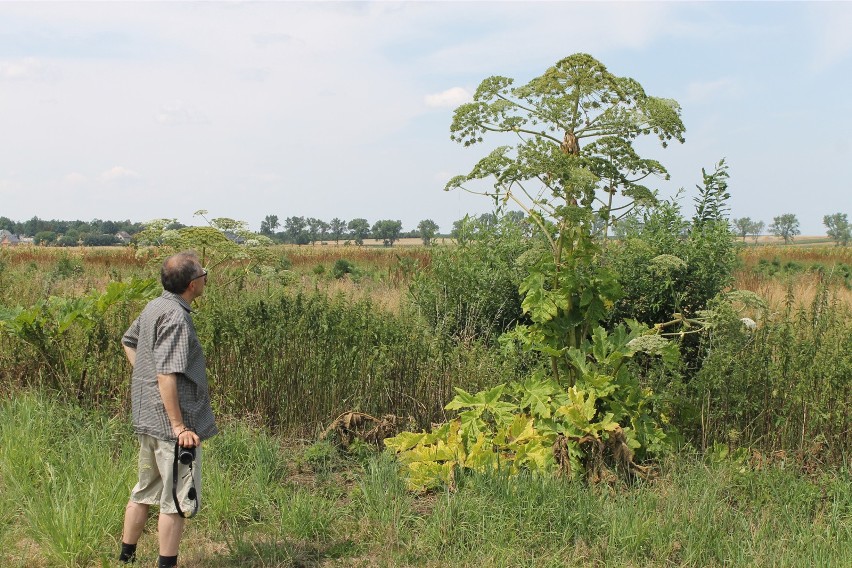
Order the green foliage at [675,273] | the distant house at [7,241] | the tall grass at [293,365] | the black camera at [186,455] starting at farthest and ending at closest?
the distant house at [7,241]
the green foliage at [675,273]
the tall grass at [293,365]
the black camera at [186,455]

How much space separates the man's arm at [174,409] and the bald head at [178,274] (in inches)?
16.8

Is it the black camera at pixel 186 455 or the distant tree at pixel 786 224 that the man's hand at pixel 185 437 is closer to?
the black camera at pixel 186 455

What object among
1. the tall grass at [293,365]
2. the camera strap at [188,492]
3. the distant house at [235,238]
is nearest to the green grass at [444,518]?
the camera strap at [188,492]

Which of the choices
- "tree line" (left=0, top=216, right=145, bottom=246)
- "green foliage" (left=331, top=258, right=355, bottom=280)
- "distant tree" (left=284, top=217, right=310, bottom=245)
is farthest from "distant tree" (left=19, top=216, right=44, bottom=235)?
"green foliage" (left=331, top=258, right=355, bottom=280)

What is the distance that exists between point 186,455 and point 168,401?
26 cm

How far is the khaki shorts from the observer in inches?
142

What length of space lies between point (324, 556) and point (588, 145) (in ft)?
9.61

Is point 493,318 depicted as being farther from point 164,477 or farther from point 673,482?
point 164,477

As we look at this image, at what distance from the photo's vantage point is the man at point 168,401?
3.56m

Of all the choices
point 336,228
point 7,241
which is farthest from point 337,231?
point 7,241

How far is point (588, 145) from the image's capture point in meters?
4.92

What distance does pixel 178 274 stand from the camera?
3.67 metres

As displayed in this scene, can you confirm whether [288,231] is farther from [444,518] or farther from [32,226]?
[444,518]

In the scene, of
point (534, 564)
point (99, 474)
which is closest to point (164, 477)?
point (99, 474)
